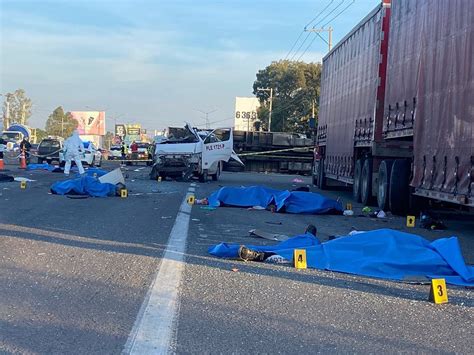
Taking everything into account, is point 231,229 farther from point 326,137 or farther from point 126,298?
point 326,137

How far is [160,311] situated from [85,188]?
1173 centimetres

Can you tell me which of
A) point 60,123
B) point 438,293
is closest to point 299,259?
point 438,293

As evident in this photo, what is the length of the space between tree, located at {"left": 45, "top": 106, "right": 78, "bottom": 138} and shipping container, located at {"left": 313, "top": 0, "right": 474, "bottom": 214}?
4553 inches

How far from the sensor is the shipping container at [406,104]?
967cm

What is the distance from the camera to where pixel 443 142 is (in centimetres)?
1044

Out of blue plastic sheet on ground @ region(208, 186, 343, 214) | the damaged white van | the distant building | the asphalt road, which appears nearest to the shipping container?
blue plastic sheet on ground @ region(208, 186, 343, 214)

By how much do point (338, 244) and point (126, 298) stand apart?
10.4 ft

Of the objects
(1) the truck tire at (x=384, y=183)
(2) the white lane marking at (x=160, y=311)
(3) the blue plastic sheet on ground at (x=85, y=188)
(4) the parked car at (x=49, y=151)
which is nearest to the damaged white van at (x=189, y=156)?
(3) the blue plastic sheet on ground at (x=85, y=188)

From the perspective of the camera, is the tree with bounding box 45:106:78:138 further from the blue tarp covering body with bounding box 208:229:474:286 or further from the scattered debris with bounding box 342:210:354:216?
the blue tarp covering body with bounding box 208:229:474:286

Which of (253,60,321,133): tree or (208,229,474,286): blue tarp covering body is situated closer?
(208,229,474,286): blue tarp covering body

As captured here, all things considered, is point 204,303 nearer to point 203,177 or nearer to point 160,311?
point 160,311

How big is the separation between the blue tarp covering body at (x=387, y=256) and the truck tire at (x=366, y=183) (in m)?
8.35

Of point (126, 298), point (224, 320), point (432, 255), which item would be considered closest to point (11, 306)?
point (126, 298)

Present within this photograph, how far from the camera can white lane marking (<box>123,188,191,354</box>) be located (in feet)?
14.6
